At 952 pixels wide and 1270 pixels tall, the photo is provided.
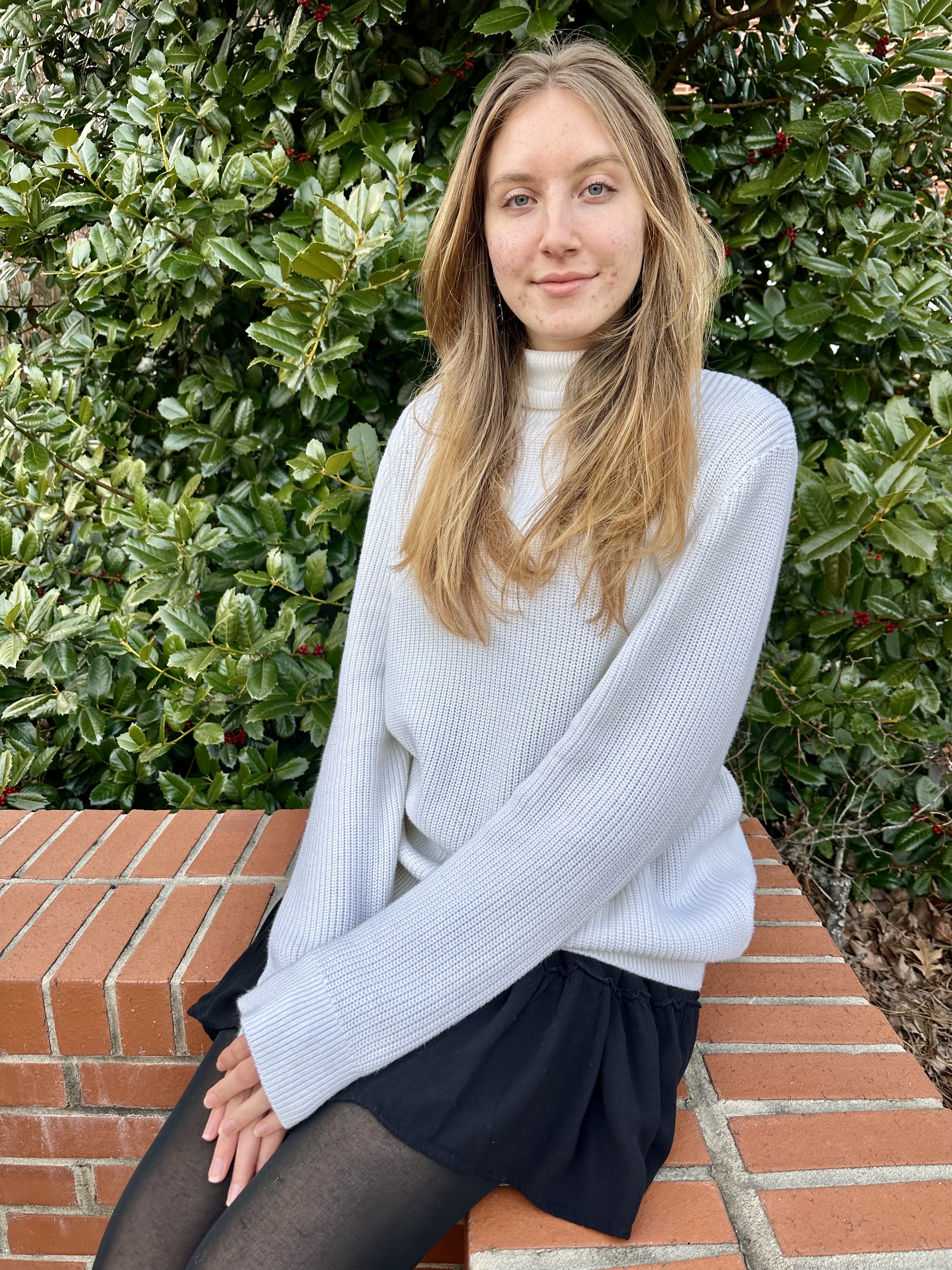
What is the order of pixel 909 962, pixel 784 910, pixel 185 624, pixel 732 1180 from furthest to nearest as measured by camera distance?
pixel 909 962 < pixel 185 624 < pixel 784 910 < pixel 732 1180

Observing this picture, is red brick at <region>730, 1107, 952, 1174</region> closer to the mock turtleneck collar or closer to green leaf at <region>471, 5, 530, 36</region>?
the mock turtleneck collar

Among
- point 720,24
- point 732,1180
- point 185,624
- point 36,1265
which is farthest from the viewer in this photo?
point 720,24

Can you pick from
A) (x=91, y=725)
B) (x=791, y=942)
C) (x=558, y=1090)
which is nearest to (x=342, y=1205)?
(x=558, y=1090)

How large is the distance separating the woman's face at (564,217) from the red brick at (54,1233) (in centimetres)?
148

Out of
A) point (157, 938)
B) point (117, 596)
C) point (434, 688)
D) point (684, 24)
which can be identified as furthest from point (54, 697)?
point (684, 24)

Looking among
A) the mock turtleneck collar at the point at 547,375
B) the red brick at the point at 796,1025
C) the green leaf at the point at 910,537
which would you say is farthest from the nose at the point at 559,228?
the red brick at the point at 796,1025

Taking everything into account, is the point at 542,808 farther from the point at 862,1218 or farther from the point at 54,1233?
the point at 54,1233

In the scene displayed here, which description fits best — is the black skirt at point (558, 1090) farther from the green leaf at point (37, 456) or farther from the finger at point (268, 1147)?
the green leaf at point (37, 456)

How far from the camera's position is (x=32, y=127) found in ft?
6.73

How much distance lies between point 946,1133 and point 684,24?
76.0 inches

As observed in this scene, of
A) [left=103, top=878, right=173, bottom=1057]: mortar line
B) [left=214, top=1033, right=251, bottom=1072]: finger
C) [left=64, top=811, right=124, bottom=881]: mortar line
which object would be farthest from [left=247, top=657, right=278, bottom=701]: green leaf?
[left=214, top=1033, right=251, bottom=1072]: finger

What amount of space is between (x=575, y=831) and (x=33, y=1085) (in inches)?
34.3

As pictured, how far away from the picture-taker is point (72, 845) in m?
1.63

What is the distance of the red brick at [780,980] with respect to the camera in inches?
55.0
